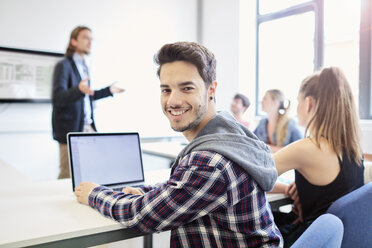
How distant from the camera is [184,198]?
87cm

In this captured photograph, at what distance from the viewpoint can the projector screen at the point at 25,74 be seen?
11.6 feet

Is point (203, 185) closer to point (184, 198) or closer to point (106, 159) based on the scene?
point (184, 198)

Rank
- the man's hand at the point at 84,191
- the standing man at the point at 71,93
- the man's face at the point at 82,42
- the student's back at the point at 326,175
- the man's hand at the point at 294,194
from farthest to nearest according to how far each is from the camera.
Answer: the man's face at the point at 82,42 → the standing man at the point at 71,93 → the man's hand at the point at 294,194 → the student's back at the point at 326,175 → the man's hand at the point at 84,191

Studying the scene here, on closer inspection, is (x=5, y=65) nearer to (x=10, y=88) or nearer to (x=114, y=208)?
(x=10, y=88)

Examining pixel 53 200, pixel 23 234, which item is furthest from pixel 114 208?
pixel 53 200

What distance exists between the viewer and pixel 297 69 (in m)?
4.30

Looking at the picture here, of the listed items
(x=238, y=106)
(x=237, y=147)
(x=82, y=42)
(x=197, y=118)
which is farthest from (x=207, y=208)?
(x=238, y=106)

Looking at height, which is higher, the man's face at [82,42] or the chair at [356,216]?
the man's face at [82,42]

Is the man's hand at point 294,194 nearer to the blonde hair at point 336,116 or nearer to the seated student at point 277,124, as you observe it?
the blonde hair at point 336,116

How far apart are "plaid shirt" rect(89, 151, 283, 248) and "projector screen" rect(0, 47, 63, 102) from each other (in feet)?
10.3

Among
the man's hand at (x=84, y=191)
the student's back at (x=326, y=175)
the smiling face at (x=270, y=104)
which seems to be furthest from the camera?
the smiling face at (x=270, y=104)

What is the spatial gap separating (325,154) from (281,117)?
192 cm

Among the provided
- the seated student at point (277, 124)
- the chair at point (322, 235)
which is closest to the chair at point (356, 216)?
the chair at point (322, 235)

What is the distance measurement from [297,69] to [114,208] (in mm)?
3781
